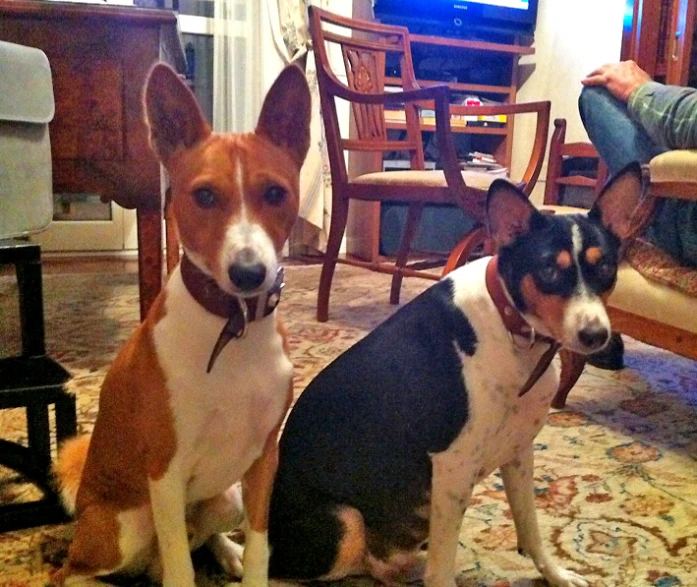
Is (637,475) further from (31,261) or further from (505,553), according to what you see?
(31,261)

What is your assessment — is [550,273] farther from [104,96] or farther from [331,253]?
[331,253]

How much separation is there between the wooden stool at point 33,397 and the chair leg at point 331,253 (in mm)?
1511

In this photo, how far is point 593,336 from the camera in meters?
1.03

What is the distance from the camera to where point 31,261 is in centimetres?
133

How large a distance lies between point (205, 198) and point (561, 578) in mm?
831

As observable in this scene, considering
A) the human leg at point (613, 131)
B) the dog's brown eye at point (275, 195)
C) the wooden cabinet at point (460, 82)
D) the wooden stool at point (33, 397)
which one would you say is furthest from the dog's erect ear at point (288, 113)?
the wooden cabinet at point (460, 82)

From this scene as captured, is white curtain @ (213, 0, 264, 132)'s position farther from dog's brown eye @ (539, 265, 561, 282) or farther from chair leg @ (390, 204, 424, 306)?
dog's brown eye @ (539, 265, 561, 282)

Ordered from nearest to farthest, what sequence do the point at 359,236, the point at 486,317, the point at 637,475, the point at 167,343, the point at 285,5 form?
the point at 167,343 → the point at 486,317 → the point at 637,475 → the point at 285,5 → the point at 359,236

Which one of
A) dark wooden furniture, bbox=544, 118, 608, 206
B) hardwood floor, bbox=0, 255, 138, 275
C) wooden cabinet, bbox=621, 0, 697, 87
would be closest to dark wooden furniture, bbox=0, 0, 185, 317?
wooden cabinet, bbox=621, 0, 697, 87

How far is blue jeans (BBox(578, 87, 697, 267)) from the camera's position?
1734mm

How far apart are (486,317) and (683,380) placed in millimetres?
1488

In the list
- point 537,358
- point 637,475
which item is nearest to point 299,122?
point 537,358

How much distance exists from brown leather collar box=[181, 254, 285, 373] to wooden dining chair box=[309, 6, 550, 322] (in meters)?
1.39

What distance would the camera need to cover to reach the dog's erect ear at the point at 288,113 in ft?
3.43
